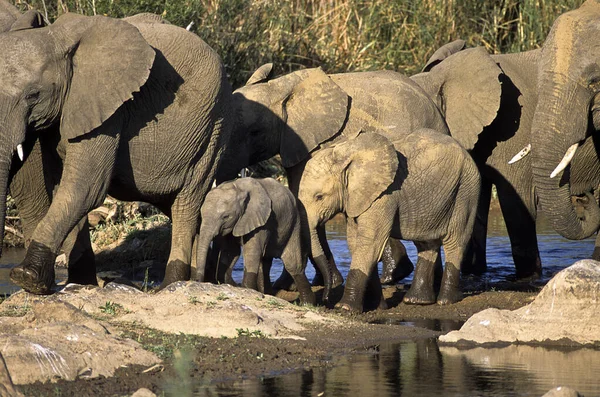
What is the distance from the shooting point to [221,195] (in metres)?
10.0

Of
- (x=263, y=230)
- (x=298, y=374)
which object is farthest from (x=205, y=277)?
(x=298, y=374)

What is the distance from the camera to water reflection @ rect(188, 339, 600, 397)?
7.11m

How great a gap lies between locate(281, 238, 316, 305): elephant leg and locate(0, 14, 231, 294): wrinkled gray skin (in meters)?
0.75

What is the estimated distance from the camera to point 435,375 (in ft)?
24.8

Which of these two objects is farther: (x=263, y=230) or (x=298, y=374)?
(x=263, y=230)

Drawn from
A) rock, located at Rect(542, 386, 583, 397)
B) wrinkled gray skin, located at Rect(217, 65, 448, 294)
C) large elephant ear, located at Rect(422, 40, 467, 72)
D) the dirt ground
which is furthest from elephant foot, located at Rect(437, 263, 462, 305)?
rock, located at Rect(542, 386, 583, 397)

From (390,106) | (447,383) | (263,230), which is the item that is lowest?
(447,383)

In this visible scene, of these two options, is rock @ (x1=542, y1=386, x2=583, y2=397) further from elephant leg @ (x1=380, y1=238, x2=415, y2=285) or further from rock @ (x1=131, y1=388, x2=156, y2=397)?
elephant leg @ (x1=380, y1=238, x2=415, y2=285)

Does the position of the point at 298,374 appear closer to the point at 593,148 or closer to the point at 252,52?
the point at 593,148

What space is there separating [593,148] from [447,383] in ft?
16.2

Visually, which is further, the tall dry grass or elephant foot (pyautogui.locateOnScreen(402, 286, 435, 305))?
the tall dry grass

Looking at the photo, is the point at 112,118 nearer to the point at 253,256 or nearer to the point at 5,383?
the point at 253,256

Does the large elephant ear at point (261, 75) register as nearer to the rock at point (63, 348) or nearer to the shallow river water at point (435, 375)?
the shallow river water at point (435, 375)

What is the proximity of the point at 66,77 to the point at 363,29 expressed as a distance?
920 cm
